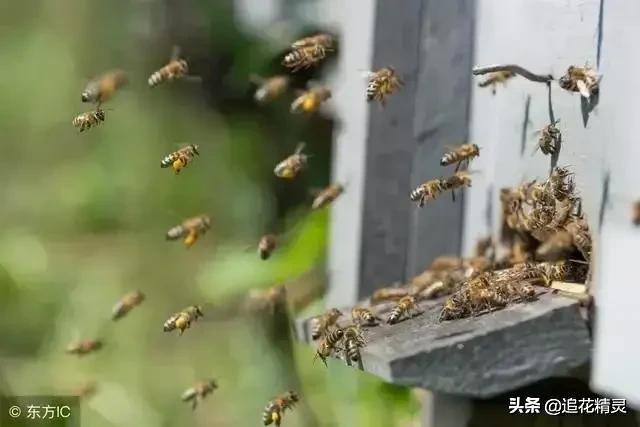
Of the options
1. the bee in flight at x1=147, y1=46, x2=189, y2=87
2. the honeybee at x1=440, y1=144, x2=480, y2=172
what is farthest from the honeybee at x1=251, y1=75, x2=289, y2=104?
the honeybee at x1=440, y1=144, x2=480, y2=172

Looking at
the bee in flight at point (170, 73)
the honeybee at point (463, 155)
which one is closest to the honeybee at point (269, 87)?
the bee in flight at point (170, 73)

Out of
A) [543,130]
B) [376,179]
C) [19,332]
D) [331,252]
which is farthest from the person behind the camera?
[19,332]

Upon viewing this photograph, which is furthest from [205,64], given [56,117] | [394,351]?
[394,351]

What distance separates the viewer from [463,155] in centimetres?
134

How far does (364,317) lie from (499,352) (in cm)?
28

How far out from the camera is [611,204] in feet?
3.27

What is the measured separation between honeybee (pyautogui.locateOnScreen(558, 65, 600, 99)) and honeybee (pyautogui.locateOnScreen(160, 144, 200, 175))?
72cm

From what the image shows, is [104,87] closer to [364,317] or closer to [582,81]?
[364,317]

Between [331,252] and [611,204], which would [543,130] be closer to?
[611,204]

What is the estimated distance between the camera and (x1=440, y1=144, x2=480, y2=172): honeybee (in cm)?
134

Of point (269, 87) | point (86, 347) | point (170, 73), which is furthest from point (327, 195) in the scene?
point (86, 347)

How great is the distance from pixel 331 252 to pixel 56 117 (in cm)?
61

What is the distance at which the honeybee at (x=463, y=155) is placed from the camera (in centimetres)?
134

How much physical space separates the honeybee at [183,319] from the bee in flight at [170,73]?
16.9 inches
